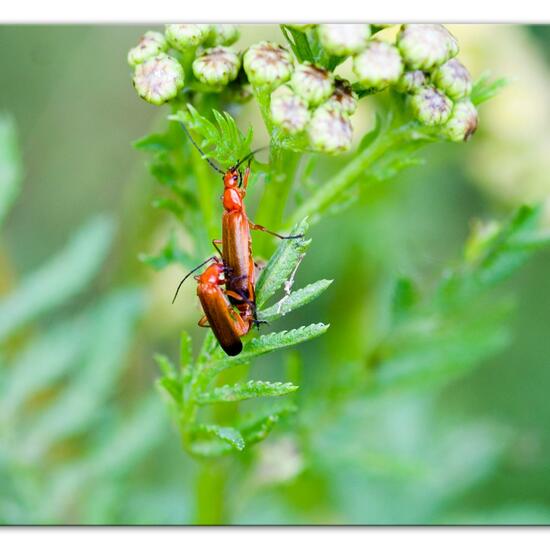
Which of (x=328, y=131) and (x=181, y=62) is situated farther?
(x=181, y=62)

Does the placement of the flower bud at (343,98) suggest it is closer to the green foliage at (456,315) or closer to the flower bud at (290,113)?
the flower bud at (290,113)

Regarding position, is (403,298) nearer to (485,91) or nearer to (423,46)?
(485,91)

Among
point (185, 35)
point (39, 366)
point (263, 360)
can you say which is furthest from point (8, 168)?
point (263, 360)

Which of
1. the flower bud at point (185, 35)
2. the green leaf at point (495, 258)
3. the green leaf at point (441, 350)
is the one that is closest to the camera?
the flower bud at point (185, 35)

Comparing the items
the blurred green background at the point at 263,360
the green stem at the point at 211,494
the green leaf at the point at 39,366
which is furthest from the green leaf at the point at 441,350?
the green leaf at the point at 39,366

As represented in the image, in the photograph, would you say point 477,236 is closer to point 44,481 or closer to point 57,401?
point 57,401

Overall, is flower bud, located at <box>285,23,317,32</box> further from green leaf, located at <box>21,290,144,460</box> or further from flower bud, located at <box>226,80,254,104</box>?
green leaf, located at <box>21,290,144,460</box>
